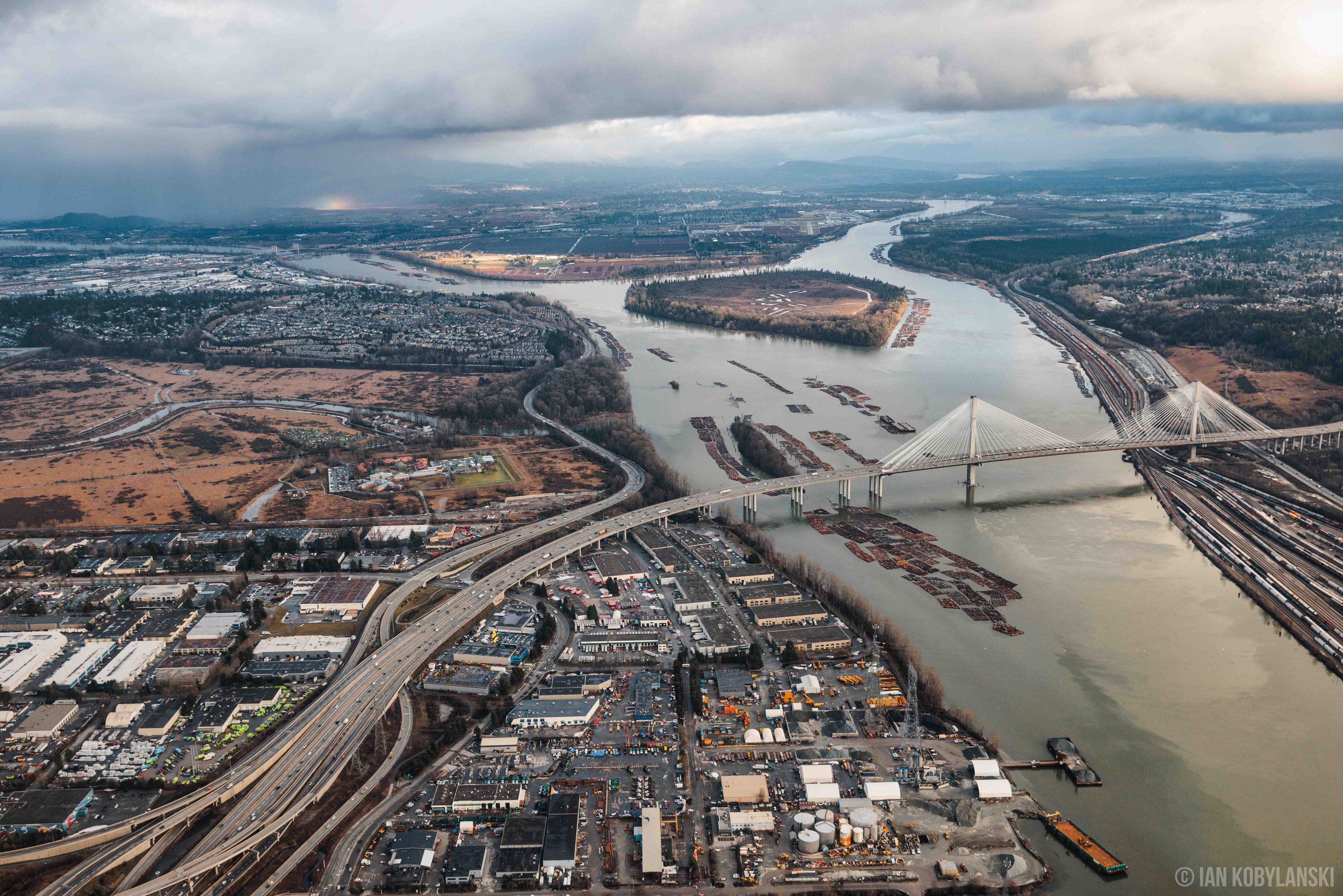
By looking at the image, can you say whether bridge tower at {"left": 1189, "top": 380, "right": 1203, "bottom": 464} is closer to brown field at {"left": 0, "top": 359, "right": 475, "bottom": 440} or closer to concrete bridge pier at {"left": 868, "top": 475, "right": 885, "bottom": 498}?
concrete bridge pier at {"left": 868, "top": 475, "right": 885, "bottom": 498}

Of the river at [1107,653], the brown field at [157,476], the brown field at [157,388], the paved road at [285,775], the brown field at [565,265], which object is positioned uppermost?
the brown field at [565,265]

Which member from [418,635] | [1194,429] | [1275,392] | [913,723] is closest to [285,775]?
[418,635]

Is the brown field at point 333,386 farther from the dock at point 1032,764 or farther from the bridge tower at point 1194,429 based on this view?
the dock at point 1032,764

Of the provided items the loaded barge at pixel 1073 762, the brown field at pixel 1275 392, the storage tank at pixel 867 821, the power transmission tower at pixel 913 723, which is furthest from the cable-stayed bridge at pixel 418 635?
the loaded barge at pixel 1073 762

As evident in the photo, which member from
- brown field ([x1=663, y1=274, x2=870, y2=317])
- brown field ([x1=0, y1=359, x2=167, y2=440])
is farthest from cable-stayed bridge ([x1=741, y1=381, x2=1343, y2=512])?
brown field ([x1=0, y1=359, x2=167, y2=440])

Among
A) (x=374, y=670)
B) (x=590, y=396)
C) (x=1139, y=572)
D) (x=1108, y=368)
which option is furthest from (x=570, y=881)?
(x=1108, y=368)

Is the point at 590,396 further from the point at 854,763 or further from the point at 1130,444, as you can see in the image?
the point at 854,763
